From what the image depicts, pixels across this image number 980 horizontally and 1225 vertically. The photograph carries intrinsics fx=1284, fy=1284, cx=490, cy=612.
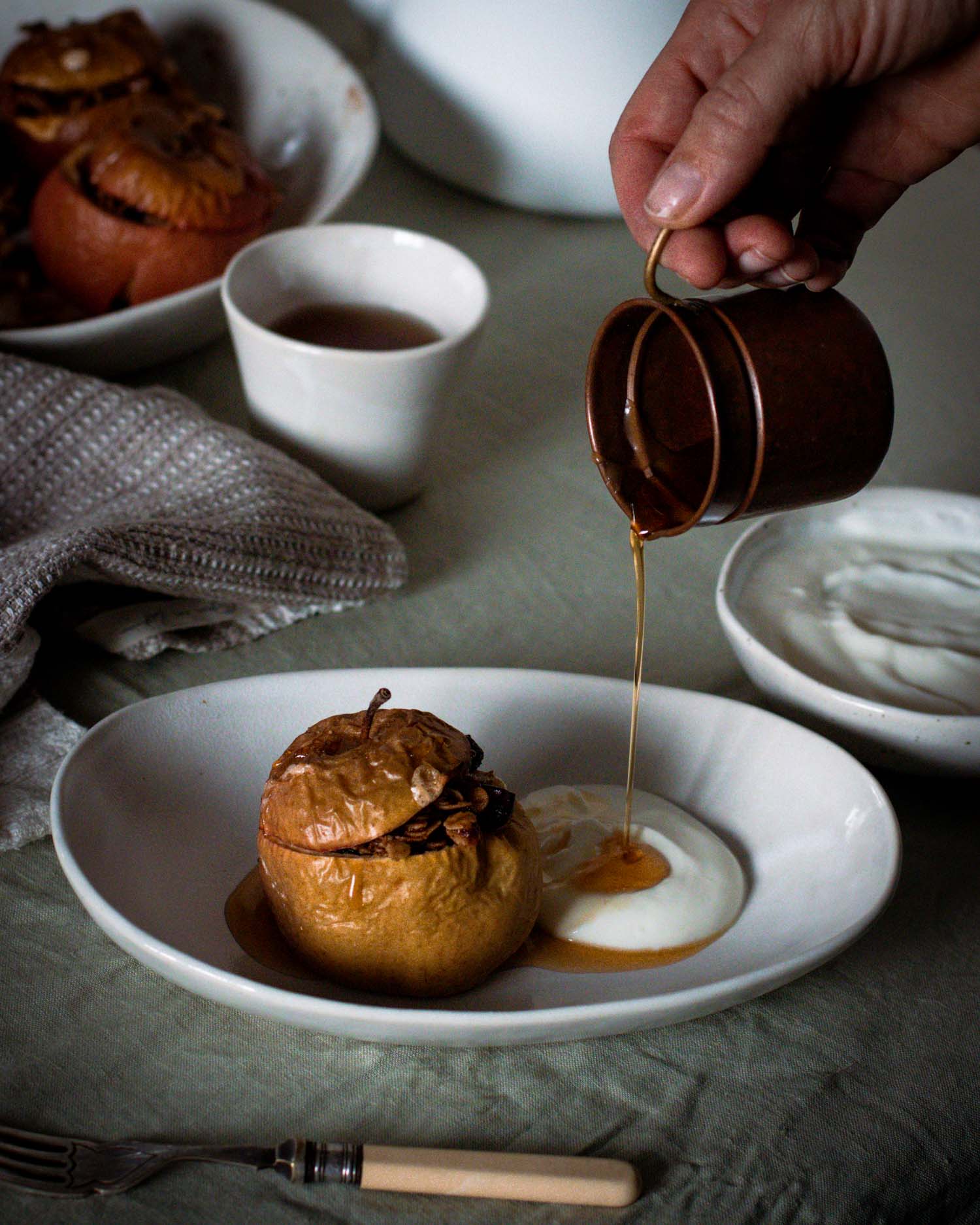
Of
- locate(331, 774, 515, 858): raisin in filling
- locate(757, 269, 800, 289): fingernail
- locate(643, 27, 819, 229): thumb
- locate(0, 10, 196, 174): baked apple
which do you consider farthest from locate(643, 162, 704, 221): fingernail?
locate(0, 10, 196, 174): baked apple

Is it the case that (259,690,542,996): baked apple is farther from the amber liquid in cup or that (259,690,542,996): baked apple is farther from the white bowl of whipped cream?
the amber liquid in cup

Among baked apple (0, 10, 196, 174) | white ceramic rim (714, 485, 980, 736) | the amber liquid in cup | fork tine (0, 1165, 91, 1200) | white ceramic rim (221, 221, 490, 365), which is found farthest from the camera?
baked apple (0, 10, 196, 174)

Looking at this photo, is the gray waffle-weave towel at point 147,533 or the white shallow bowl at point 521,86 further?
the white shallow bowl at point 521,86

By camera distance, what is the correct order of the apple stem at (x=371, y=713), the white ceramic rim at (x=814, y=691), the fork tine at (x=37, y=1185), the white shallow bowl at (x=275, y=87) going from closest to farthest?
the fork tine at (x=37, y=1185) < the apple stem at (x=371, y=713) < the white ceramic rim at (x=814, y=691) < the white shallow bowl at (x=275, y=87)

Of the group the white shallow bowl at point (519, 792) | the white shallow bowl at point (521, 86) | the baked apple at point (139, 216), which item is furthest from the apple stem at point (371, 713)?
the white shallow bowl at point (521, 86)

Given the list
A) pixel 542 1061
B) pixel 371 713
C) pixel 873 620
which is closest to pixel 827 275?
pixel 873 620

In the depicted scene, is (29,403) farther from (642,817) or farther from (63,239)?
(642,817)

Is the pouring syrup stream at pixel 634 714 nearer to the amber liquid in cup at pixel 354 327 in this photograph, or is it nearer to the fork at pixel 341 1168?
the fork at pixel 341 1168
